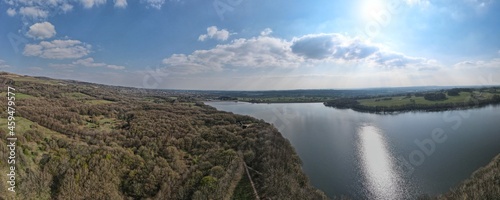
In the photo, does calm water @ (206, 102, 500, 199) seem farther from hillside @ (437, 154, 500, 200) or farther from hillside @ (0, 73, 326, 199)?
hillside @ (0, 73, 326, 199)

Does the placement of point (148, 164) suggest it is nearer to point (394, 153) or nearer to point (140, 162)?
point (140, 162)

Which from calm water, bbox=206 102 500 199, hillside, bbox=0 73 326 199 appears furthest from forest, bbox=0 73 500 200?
calm water, bbox=206 102 500 199

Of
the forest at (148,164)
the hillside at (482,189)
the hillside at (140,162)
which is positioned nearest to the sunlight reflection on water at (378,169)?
the hillside at (482,189)

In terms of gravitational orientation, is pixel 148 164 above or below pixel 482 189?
below

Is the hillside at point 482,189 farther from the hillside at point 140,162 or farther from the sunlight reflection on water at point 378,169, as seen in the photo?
the hillside at point 140,162

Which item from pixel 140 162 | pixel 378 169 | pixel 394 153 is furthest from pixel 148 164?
pixel 394 153

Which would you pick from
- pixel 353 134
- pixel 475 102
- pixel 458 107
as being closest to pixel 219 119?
pixel 353 134

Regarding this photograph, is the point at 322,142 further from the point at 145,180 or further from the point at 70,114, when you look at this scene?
the point at 70,114
